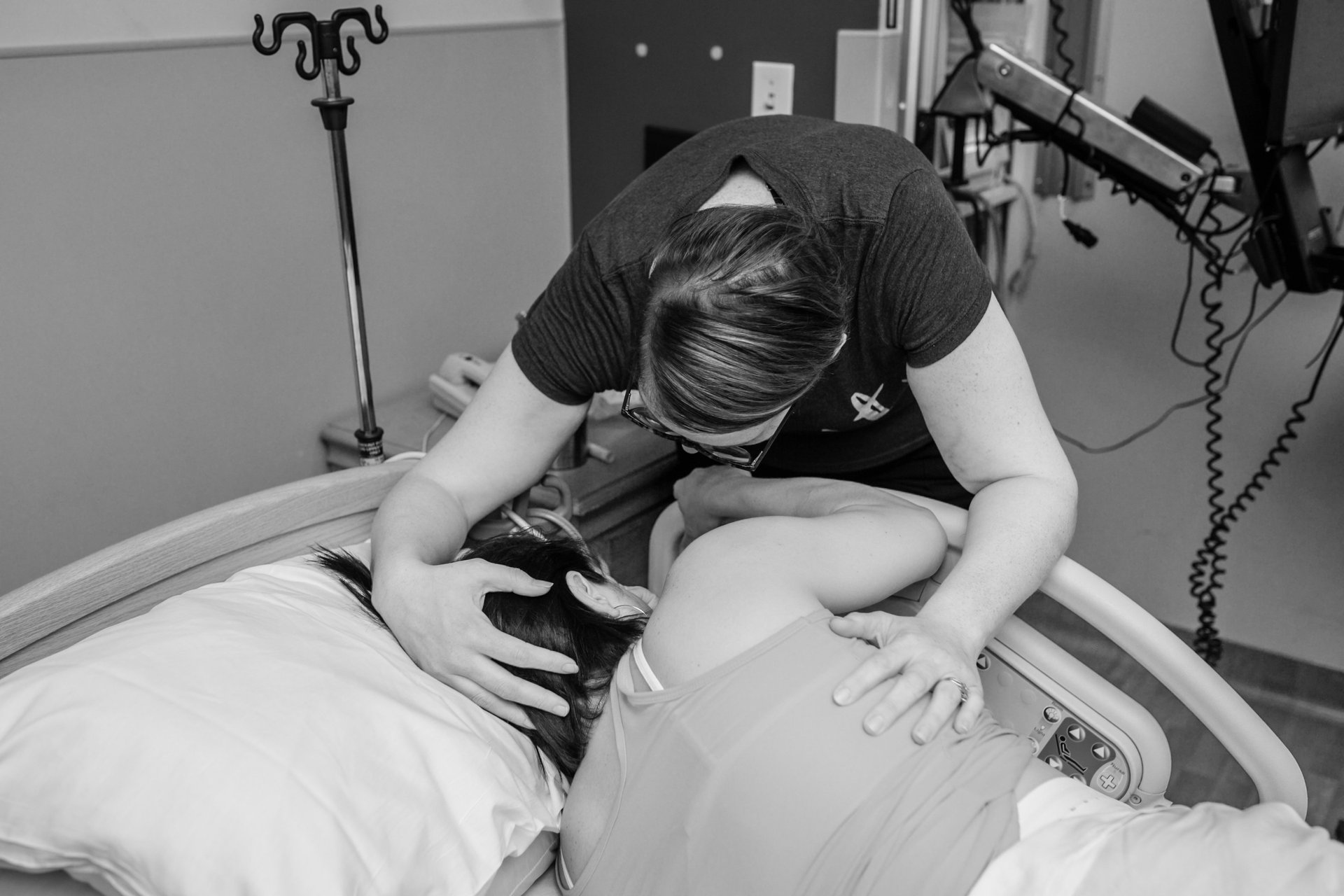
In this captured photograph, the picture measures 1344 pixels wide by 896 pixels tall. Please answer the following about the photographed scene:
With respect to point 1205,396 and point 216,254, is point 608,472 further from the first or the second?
point 1205,396

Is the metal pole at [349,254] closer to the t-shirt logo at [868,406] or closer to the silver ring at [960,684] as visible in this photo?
the t-shirt logo at [868,406]

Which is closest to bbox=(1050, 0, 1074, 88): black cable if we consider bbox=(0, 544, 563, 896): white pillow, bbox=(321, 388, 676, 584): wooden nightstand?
bbox=(321, 388, 676, 584): wooden nightstand

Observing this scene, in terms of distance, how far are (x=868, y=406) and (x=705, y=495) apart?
25 centimetres

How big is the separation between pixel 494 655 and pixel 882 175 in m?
0.62

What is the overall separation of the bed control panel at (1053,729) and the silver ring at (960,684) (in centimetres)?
21

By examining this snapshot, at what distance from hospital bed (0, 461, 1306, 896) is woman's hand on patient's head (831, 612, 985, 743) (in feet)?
0.57

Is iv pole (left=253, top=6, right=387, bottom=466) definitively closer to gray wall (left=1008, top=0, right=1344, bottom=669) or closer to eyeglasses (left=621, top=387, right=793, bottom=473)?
eyeglasses (left=621, top=387, right=793, bottom=473)

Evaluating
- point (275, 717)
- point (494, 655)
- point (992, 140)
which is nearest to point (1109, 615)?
point (494, 655)

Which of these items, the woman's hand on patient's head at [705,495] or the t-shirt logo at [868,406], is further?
the woman's hand on patient's head at [705,495]

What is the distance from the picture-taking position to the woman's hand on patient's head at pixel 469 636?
1.11 meters

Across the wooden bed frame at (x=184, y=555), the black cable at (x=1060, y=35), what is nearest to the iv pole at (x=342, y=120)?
the wooden bed frame at (x=184, y=555)

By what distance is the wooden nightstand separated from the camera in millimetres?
1766

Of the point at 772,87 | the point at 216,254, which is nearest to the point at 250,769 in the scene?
the point at 216,254

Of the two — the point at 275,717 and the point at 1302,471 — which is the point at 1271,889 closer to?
the point at 275,717
